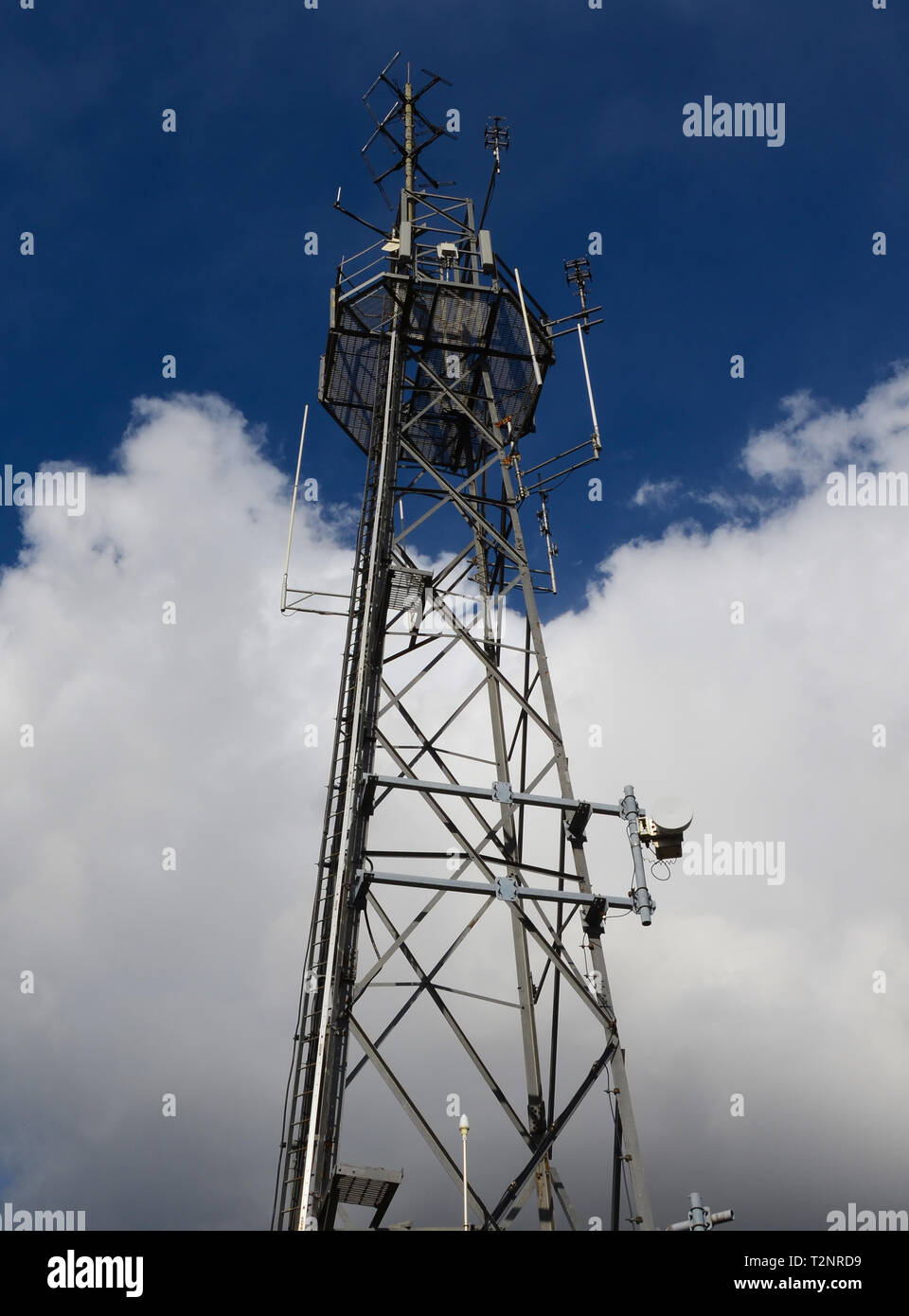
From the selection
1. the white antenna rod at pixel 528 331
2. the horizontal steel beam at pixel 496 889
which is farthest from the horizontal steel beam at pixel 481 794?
the white antenna rod at pixel 528 331

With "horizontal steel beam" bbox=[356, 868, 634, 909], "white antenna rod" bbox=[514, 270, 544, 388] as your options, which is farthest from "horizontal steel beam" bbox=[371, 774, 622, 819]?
"white antenna rod" bbox=[514, 270, 544, 388]

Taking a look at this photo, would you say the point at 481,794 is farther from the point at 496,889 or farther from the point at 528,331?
the point at 528,331

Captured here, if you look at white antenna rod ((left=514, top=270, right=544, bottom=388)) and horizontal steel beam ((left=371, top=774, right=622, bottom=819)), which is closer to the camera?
horizontal steel beam ((left=371, top=774, right=622, bottom=819))

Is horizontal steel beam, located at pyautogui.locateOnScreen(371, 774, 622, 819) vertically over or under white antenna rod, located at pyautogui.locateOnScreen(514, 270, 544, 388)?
under

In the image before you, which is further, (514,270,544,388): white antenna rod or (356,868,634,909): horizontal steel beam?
(514,270,544,388): white antenna rod

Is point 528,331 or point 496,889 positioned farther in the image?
point 528,331

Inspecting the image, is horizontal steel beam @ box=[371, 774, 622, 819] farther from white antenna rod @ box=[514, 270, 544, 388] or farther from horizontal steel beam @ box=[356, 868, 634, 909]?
white antenna rod @ box=[514, 270, 544, 388]

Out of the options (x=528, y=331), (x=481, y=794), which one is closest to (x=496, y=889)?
(x=481, y=794)

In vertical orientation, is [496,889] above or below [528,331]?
below

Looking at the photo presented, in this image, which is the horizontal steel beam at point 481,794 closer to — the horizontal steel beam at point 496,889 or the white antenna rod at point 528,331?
the horizontal steel beam at point 496,889

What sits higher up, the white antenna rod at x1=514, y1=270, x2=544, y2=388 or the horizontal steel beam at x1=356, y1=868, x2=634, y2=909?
the white antenna rod at x1=514, y1=270, x2=544, y2=388
